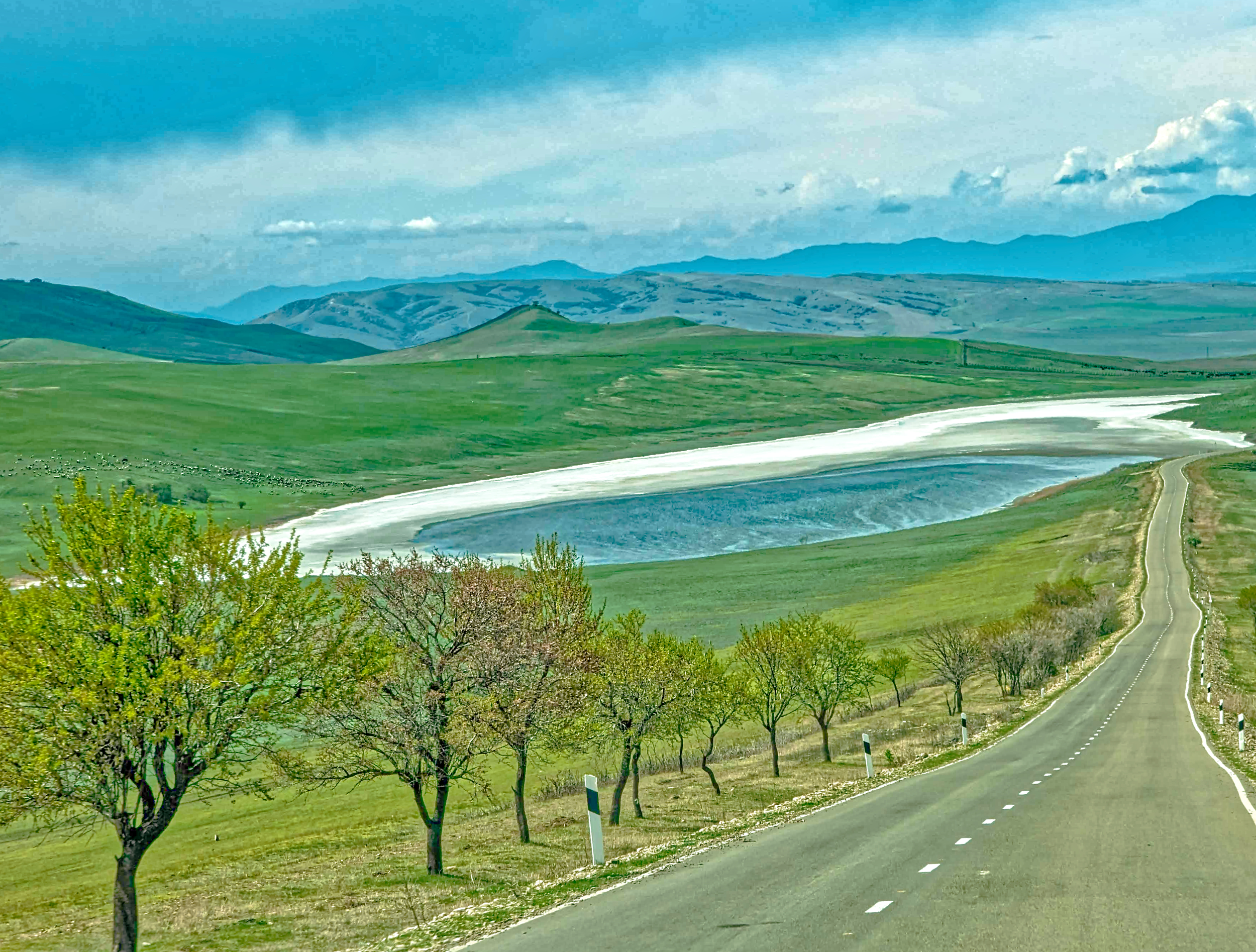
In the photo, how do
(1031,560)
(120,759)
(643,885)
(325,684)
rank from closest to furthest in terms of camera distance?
(643,885) → (120,759) → (325,684) → (1031,560)

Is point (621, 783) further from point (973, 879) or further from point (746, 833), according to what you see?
point (973, 879)

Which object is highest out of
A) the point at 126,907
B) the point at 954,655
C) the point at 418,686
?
the point at 418,686

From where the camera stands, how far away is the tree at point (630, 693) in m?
38.3

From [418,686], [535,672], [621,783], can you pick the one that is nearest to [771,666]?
[621,783]

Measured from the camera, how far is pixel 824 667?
191ft

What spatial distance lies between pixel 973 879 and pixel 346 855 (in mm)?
23620

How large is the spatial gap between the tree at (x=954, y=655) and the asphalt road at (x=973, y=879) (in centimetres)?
3277

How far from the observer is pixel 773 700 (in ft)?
183

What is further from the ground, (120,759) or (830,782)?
(120,759)

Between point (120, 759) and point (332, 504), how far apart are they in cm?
14408

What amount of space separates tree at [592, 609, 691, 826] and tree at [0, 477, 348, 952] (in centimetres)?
1491

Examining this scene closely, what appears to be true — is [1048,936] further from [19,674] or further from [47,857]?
[47,857]

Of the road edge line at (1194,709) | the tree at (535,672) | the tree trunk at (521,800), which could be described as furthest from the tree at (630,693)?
the road edge line at (1194,709)

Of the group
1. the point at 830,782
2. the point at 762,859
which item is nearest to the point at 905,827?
the point at 762,859
